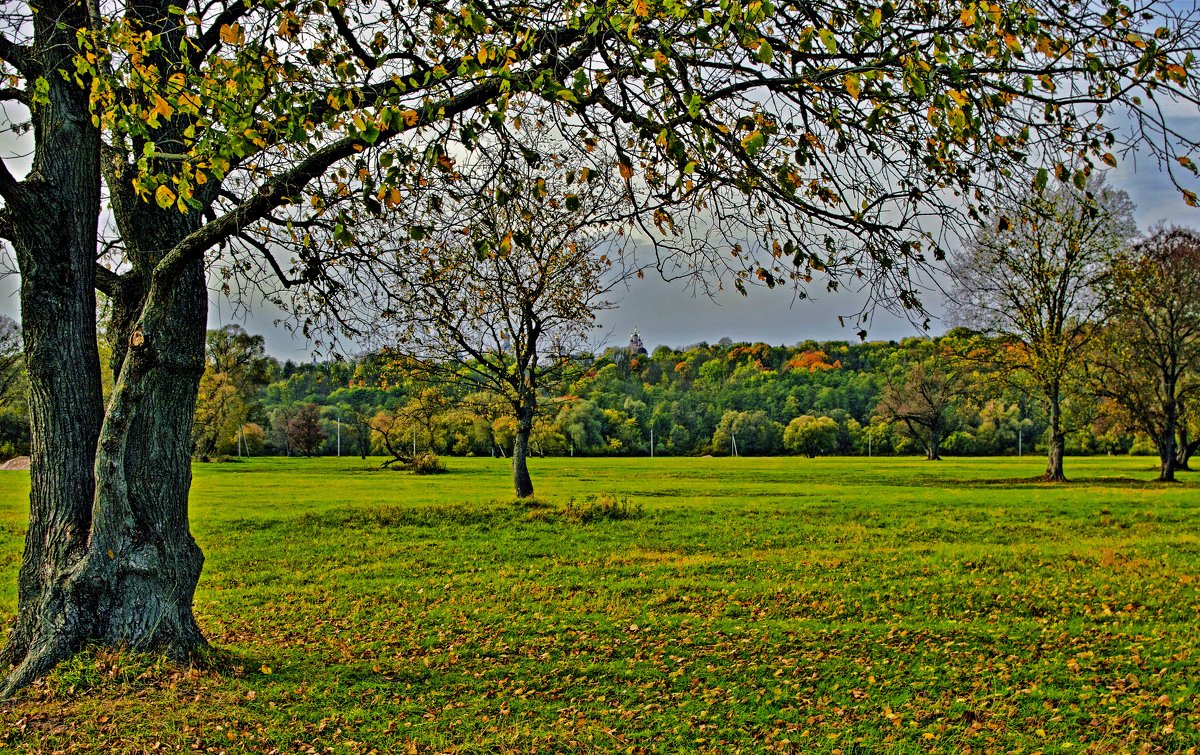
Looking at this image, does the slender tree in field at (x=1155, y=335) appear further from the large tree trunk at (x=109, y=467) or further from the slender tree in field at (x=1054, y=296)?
the large tree trunk at (x=109, y=467)

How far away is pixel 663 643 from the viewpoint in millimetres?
8977

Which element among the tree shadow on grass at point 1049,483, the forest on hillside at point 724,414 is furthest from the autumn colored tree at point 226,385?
the tree shadow on grass at point 1049,483

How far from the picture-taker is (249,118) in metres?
4.75

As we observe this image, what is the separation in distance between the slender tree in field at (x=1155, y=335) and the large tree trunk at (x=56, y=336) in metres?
36.8

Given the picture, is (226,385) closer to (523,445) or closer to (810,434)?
(523,445)

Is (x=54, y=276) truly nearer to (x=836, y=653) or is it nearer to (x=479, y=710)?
(x=479, y=710)

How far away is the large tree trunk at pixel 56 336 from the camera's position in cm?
723

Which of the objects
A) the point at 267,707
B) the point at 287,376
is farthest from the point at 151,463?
the point at 287,376

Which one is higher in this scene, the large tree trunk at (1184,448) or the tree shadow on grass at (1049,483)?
the large tree trunk at (1184,448)

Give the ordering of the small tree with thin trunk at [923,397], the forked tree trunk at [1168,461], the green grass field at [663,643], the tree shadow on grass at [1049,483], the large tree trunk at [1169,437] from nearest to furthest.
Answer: the green grass field at [663,643] < the tree shadow on grass at [1049,483] < the large tree trunk at [1169,437] < the forked tree trunk at [1168,461] < the small tree with thin trunk at [923,397]

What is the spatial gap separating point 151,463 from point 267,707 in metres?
2.59

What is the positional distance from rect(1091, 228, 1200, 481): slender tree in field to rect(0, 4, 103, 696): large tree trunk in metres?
36.8

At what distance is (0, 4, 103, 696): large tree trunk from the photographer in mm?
7234

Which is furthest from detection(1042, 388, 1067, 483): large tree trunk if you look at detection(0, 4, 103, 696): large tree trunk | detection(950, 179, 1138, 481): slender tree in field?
detection(0, 4, 103, 696): large tree trunk
